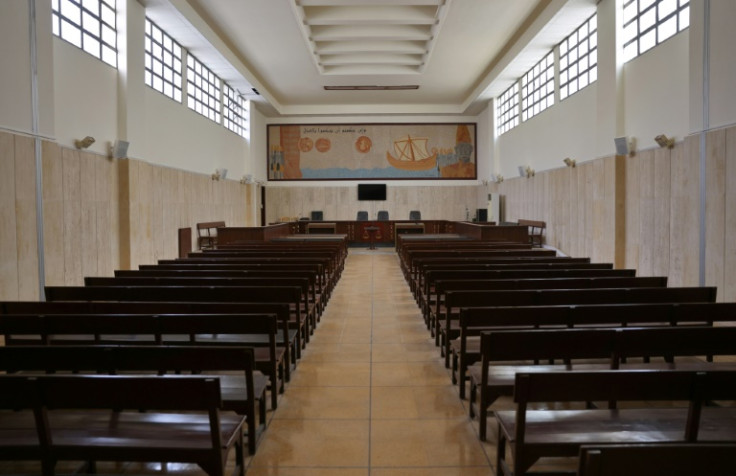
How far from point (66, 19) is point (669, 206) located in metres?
10.0

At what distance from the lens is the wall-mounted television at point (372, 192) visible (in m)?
22.7

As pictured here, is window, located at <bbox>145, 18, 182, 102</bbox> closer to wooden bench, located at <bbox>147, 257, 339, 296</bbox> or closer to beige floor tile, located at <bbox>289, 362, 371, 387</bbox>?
wooden bench, located at <bbox>147, 257, 339, 296</bbox>

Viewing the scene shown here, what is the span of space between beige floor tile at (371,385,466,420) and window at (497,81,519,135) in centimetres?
1485

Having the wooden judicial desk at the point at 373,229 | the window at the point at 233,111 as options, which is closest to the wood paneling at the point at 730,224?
the wooden judicial desk at the point at 373,229

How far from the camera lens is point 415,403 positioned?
3.88 metres

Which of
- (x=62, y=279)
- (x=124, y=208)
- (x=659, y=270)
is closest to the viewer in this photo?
(x=62, y=279)

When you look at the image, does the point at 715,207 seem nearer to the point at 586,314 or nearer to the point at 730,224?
the point at 730,224

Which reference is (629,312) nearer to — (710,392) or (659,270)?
(710,392)

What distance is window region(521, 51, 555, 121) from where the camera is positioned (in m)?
14.4

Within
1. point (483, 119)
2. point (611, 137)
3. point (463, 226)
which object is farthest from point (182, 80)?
point (483, 119)

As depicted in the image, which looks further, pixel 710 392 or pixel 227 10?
pixel 227 10

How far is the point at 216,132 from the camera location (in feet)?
54.0

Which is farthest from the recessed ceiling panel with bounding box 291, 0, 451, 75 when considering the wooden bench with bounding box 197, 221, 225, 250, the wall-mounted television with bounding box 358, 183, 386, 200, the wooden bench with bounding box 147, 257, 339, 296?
the wooden bench with bounding box 147, 257, 339, 296

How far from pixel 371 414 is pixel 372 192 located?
19.3m
